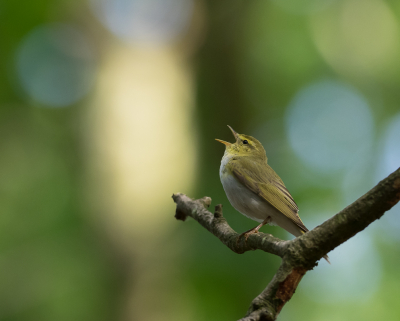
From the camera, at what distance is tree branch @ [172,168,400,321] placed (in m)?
1.53

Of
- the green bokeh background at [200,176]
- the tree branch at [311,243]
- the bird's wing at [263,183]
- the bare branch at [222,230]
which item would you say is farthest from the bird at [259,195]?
the green bokeh background at [200,176]

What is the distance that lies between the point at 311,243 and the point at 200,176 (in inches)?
238

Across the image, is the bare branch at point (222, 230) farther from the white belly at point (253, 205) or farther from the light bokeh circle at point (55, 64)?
the light bokeh circle at point (55, 64)

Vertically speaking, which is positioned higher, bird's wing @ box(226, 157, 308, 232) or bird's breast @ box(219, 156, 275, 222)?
bird's wing @ box(226, 157, 308, 232)

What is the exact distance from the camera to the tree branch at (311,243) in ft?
5.02

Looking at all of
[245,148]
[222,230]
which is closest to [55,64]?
[245,148]

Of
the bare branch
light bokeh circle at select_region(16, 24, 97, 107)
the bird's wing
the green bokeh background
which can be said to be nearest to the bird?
the bird's wing

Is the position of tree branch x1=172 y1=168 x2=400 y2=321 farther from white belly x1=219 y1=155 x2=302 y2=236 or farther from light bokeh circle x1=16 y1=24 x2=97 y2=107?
light bokeh circle x1=16 y1=24 x2=97 y2=107

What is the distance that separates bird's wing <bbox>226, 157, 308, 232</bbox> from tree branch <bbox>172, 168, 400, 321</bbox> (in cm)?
144

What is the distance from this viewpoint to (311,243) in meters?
1.76

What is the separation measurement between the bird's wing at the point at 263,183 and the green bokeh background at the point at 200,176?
339 centimetres

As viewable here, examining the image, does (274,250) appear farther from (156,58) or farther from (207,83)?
(207,83)

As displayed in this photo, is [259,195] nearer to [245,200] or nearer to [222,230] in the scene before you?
[245,200]

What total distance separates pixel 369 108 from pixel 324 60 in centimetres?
200
